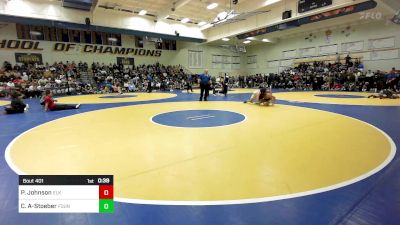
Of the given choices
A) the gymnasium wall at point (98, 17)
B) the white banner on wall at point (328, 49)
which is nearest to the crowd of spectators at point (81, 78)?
the gymnasium wall at point (98, 17)

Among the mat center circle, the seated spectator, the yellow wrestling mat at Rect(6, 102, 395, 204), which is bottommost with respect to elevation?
the yellow wrestling mat at Rect(6, 102, 395, 204)

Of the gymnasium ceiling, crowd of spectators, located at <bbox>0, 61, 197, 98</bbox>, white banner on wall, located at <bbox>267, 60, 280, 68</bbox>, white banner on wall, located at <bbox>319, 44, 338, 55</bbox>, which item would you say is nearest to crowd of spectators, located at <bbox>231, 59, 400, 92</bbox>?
white banner on wall, located at <bbox>319, 44, 338, 55</bbox>

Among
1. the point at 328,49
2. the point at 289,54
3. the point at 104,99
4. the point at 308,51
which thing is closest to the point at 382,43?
the point at 328,49

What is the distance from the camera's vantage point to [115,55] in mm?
23016

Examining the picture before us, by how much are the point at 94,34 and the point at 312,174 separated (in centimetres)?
2307

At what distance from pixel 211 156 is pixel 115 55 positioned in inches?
868

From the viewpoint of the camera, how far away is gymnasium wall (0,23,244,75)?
17891 mm

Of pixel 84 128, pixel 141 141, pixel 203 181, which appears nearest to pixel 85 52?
pixel 84 128

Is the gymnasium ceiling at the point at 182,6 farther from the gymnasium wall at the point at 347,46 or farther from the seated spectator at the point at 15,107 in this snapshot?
the seated spectator at the point at 15,107

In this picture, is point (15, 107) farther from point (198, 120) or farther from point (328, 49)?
point (328, 49)

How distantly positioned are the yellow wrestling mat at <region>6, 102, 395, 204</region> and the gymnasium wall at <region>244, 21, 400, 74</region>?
671 inches

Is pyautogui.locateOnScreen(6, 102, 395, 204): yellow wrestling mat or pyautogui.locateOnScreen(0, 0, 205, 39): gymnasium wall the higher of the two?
pyautogui.locateOnScreen(0, 0, 205, 39): gymnasium wall

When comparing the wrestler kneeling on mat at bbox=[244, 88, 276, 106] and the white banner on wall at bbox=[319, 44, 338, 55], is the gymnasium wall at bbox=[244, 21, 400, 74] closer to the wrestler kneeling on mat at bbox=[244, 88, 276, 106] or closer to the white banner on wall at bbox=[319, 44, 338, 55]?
the white banner on wall at bbox=[319, 44, 338, 55]

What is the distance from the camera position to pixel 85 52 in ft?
70.0
